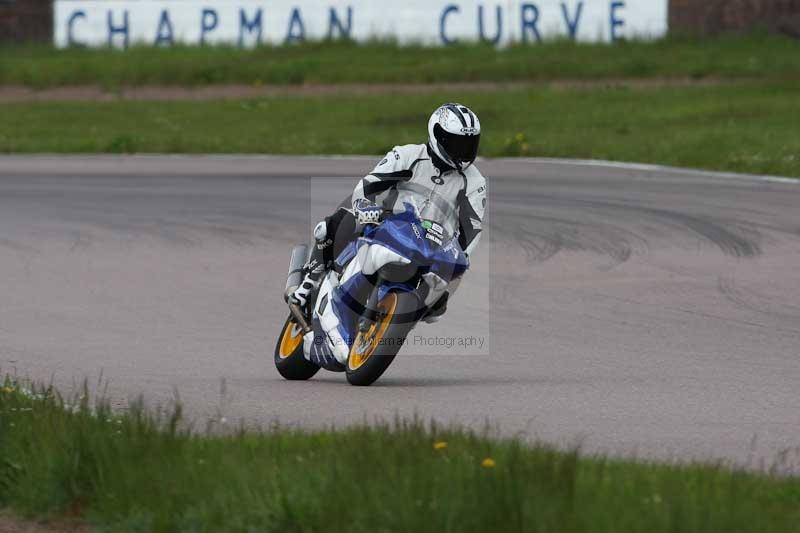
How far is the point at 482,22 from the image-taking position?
33844mm

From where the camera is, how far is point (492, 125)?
91.9 ft

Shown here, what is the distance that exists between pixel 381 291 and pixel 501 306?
355 centimetres

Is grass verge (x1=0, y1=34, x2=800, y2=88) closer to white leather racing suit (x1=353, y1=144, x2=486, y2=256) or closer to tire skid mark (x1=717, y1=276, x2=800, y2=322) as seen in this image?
tire skid mark (x1=717, y1=276, x2=800, y2=322)

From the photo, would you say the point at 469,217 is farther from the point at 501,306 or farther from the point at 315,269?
the point at 501,306

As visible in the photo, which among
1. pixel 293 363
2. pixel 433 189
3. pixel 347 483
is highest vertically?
pixel 433 189

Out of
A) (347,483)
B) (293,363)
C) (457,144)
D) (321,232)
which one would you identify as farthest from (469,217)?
(347,483)

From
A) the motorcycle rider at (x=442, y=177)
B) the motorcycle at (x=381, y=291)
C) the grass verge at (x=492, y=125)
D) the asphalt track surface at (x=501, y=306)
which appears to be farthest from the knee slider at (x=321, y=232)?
the grass verge at (x=492, y=125)

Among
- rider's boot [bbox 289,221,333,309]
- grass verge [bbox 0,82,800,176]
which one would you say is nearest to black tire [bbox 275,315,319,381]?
rider's boot [bbox 289,221,333,309]

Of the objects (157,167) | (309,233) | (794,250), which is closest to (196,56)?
(157,167)

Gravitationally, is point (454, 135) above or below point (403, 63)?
above

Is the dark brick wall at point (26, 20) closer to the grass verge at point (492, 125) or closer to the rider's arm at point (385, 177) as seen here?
the grass verge at point (492, 125)

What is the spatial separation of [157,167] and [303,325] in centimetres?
1421

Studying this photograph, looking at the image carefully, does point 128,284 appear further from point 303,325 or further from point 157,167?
point 157,167

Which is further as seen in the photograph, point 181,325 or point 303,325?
point 181,325
